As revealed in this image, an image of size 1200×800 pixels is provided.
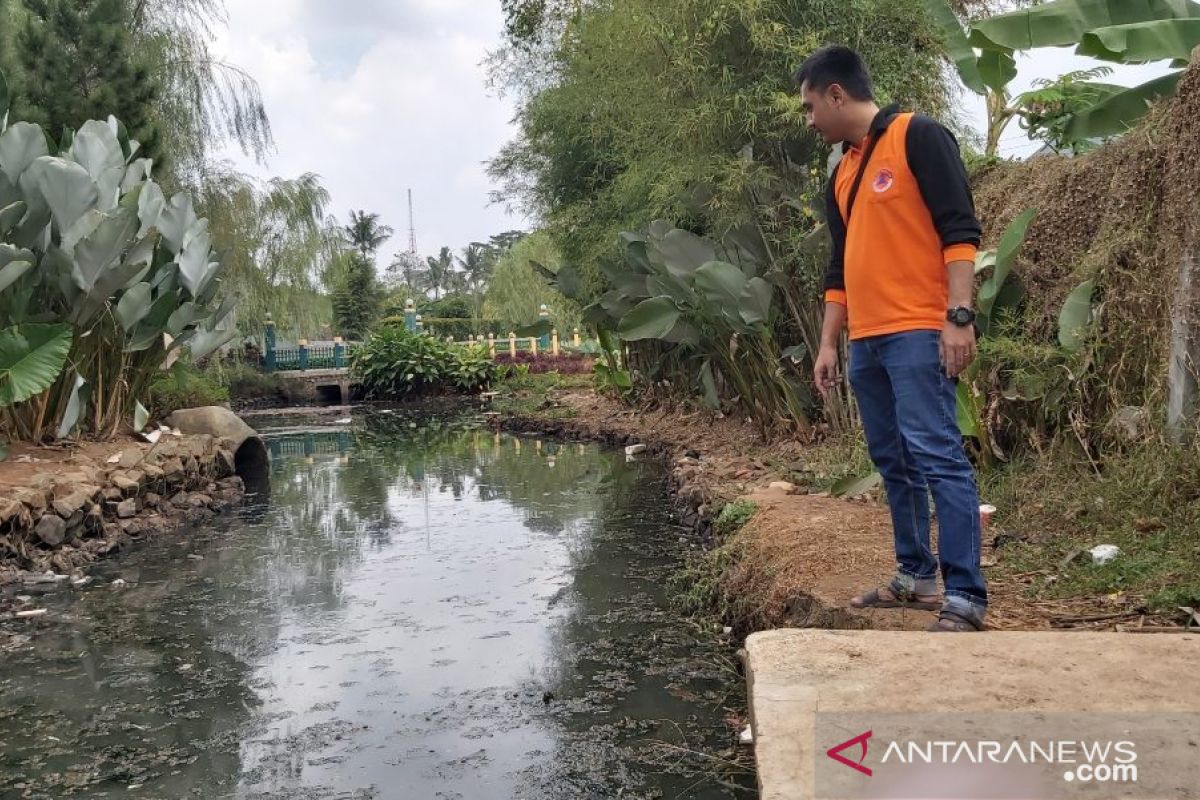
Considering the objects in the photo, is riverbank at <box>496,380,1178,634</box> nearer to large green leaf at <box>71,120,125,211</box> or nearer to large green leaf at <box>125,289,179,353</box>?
large green leaf at <box>125,289,179,353</box>

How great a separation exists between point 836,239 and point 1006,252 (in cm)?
129

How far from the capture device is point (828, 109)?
2.53 m

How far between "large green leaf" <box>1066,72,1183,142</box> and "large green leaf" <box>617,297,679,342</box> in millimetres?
2946

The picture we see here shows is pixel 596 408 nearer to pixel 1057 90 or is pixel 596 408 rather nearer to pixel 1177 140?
pixel 1057 90

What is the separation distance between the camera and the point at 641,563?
16.0 ft

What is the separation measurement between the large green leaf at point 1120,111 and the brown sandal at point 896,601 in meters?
2.47

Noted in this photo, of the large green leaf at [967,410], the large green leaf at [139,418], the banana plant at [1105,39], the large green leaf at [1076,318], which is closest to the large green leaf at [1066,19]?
the banana plant at [1105,39]

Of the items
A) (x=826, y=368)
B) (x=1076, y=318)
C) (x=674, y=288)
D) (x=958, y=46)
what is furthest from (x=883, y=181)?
(x=674, y=288)

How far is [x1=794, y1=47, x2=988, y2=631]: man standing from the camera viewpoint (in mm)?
2369

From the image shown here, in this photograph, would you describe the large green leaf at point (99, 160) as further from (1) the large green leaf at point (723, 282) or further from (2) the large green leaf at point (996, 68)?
(2) the large green leaf at point (996, 68)

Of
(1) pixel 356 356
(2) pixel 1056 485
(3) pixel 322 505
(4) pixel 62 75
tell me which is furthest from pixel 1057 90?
(1) pixel 356 356

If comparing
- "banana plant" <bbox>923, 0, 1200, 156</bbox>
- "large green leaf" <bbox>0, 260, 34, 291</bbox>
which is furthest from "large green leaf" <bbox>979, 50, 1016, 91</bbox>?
"large green leaf" <bbox>0, 260, 34, 291</bbox>

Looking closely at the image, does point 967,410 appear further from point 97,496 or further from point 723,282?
point 97,496

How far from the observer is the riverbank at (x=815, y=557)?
2691mm
